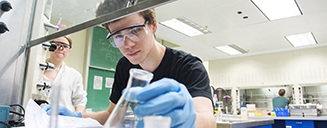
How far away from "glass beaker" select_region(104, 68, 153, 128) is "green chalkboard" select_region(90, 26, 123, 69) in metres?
3.94

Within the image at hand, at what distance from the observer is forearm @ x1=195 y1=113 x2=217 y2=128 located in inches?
26.8

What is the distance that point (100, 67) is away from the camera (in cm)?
431

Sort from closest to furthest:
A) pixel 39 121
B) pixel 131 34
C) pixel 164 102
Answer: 1. pixel 164 102
2. pixel 39 121
3. pixel 131 34

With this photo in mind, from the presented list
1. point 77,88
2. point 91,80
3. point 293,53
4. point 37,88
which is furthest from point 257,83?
point 37,88

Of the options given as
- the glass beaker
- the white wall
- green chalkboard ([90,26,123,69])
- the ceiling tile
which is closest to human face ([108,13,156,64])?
the glass beaker

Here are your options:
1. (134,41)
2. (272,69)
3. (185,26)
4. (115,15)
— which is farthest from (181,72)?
(272,69)

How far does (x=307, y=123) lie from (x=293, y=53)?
10.8ft

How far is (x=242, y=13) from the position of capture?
3854 millimetres

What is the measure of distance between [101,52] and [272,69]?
5.27 m

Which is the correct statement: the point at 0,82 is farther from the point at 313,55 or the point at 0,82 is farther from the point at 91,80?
the point at 313,55

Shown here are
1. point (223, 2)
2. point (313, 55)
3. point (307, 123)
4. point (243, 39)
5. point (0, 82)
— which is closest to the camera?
point (0, 82)

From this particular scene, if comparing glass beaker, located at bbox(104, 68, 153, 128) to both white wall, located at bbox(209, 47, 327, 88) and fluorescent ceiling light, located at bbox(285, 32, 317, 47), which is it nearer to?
fluorescent ceiling light, located at bbox(285, 32, 317, 47)

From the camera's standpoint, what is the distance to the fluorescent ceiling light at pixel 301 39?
5.10m

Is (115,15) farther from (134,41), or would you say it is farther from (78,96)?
(78,96)
